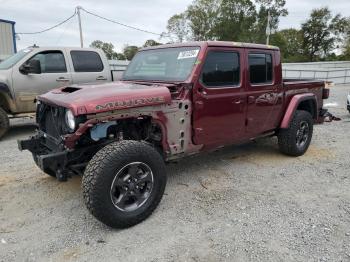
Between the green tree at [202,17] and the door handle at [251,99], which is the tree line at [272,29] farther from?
the door handle at [251,99]

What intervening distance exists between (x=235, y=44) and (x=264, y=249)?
2.79 metres

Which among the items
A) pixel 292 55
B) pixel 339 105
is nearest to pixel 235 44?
pixel 339 105

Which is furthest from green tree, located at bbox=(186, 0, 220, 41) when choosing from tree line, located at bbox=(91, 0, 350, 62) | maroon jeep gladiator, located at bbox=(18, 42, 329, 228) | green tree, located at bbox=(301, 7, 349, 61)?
maroon jeep gladiator, located at bbox=(18, 42, 329, 228)

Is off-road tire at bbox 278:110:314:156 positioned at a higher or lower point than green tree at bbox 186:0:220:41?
lower

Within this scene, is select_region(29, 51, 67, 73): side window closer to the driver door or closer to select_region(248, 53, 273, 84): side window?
the driver door

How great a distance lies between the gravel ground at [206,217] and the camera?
3135mm

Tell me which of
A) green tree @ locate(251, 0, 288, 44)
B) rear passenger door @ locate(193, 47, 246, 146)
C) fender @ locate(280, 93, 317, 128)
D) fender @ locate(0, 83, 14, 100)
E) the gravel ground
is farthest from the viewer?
green tree @ locate(251, 0, 288, 44)

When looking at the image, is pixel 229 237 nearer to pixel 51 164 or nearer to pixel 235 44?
pixel 51 164

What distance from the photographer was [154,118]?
386 centimetres

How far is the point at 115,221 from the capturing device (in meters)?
3.39

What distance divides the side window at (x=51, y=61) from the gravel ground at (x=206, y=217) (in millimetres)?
2897

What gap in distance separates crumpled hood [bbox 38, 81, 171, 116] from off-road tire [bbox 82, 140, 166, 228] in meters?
0.41

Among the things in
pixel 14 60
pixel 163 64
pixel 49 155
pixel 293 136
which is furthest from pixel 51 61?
pixel 293 136

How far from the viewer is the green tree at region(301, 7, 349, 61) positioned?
51.2 m
